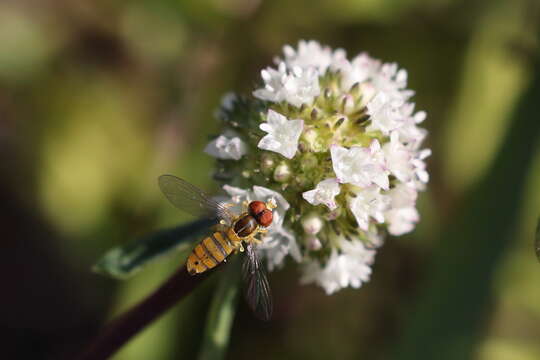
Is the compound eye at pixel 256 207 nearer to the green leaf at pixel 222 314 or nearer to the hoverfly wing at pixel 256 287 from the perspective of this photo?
the hoverfly wing at pixel 256 287

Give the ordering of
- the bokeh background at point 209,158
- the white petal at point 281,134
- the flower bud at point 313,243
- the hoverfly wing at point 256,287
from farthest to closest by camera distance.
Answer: the bokeh background at point 209,158, the flower bud at point 313,243, the white petal at point 281,134, the hoverfly wing at point 256,287

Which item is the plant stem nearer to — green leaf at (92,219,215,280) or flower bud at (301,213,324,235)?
green leaf at (92,219,215,280)

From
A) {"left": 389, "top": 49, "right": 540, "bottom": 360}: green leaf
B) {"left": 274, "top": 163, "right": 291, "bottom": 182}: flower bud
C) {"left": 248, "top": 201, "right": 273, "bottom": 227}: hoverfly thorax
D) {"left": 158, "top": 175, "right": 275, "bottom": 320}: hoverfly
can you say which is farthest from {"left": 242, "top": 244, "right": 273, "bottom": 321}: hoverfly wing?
{"left": 389, "top": 49, "right": 540, "bottom": 360}: green leaf

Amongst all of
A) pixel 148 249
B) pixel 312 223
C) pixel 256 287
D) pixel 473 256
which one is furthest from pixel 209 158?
pixel 256 287

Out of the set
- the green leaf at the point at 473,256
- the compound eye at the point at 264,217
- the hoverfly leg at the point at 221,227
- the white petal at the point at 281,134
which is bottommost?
the green leaf at the point at 473,256

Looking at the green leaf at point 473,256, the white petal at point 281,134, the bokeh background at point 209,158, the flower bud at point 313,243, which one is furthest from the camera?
the bokeh background at point 209,158

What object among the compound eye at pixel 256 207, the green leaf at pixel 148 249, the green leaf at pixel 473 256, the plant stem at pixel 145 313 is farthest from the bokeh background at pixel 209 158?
the compound eye at pixel 256 207

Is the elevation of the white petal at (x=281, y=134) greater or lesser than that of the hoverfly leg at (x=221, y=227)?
greater

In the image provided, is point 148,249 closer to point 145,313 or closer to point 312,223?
point 145,313
